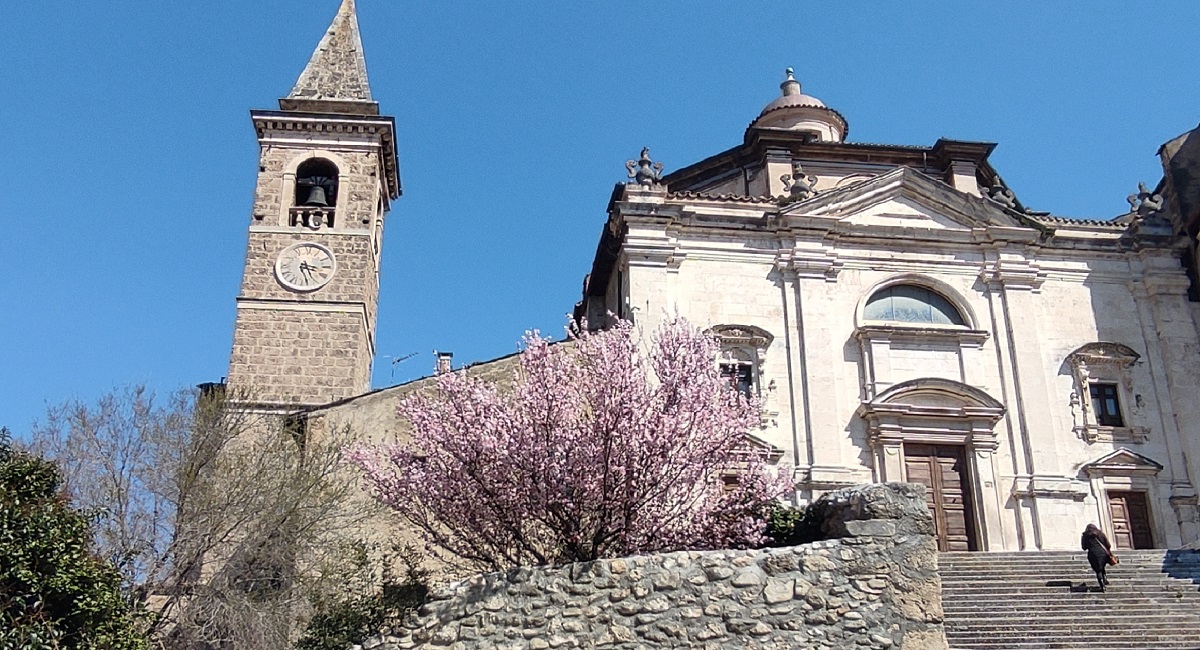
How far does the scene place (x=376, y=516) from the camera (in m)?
18.7

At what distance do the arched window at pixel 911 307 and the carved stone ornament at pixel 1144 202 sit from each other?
17.1 feet

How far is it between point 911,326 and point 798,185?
3.93 metres

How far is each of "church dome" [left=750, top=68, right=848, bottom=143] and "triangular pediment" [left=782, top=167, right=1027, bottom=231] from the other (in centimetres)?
692

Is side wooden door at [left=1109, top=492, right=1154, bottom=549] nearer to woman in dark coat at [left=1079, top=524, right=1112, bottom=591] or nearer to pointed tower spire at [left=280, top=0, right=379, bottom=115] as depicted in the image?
woman in dark coat at [left=1079, top=524, right=1112, bottom=591]

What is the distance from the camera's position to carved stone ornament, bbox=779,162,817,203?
24266 millimetres

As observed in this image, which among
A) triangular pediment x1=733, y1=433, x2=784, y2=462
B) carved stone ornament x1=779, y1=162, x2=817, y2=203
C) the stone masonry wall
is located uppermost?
carved stone ornament x1=779, y1=162, x2=817, y2=203

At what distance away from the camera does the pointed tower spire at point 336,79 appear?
28594mm

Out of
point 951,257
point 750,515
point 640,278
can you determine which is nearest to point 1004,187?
point 951,257

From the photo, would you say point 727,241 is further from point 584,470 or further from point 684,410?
point 584,470

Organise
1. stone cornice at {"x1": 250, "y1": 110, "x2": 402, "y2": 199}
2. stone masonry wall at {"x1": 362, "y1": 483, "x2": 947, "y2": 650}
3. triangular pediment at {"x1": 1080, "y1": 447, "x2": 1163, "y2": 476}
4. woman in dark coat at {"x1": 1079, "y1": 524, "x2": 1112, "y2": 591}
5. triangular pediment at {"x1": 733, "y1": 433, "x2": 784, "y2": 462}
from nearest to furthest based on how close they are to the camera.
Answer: stone masonry wall at {"x1": 362, "y1": 483, "x2": 947, "y2": 650} < woman in dark coat at {"x1": 1079, "y1": 524, "x2": 1112, "y2": 591} < triangular pediment at {"x1": 733, "y1": 433, "x2": 784, "y2": 462} < triangular pediment at {"x1": 1080, "y1": 447, "x2": 1163, "y2": 476} < stone cornice at {"x1": 250, "y1": 110, "x2": 402, "y2": 199}

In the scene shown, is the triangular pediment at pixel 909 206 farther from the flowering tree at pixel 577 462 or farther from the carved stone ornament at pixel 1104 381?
the flowering tree at pixel 577 462

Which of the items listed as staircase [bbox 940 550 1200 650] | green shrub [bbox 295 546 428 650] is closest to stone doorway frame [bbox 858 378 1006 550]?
staircase [bbox 940 550 1200 650]

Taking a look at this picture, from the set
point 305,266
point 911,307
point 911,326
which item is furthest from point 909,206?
point 305,266

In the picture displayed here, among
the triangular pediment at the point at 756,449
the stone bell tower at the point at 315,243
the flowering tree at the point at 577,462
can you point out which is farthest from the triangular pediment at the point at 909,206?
the stone bell tower at the point at 315,243
